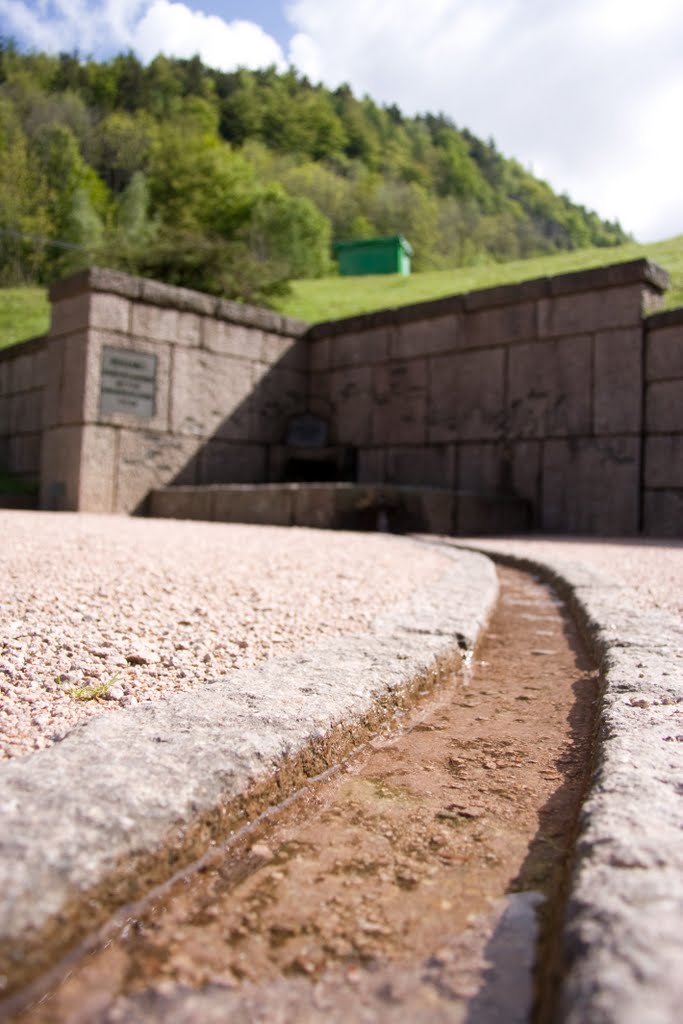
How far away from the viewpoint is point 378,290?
2120 centimetres

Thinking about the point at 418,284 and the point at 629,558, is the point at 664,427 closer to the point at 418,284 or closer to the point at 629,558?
the point at 629,558

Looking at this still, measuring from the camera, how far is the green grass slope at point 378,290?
17266 millimetres

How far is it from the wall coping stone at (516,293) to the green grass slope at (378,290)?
4149 mm

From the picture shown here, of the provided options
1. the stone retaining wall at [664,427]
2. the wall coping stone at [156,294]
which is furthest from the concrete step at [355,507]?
the wall coping stone at [156,294]

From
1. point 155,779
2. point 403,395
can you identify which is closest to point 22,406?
point 403,395

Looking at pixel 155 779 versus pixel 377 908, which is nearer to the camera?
pixel 377 908

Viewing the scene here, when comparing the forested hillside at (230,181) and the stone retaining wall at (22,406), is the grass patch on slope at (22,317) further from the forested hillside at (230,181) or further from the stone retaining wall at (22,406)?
the stone retaining wall at (22,406)

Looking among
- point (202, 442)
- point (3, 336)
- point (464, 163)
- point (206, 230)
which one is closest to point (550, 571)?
point (202, 442)

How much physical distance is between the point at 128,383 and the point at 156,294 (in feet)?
4.15

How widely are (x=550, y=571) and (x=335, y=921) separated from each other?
13.2 feet

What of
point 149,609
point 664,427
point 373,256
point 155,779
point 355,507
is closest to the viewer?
point 155,779

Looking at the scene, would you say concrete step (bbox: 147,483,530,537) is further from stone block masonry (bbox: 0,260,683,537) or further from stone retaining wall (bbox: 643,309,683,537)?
stone retaining wall (bbox: 643,309,683,537)

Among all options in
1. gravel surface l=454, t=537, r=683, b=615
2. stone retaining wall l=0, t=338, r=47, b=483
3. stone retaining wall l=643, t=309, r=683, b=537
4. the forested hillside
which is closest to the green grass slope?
the forested hillside

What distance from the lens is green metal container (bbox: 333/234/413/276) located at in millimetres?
27531
